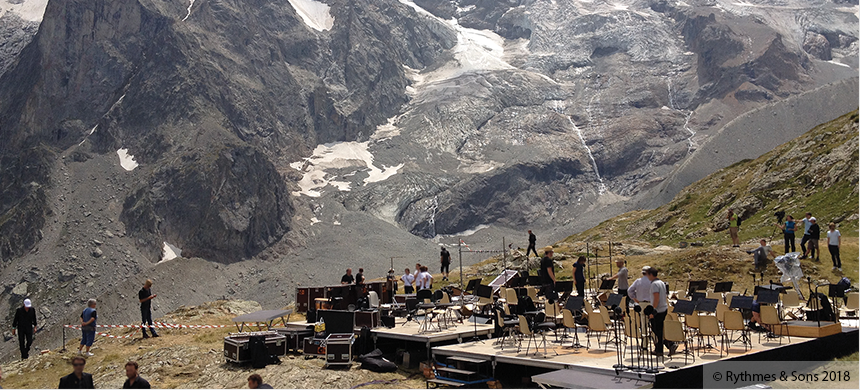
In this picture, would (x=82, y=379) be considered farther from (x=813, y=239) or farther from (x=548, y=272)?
(x=813, y=239)

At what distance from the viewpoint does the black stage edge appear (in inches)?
490

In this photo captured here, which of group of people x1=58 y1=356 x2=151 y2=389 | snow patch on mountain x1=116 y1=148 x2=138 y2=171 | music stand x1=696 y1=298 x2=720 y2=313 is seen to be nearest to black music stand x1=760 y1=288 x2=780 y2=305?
music stand x1=696 y1=298 x2=720 y2=313

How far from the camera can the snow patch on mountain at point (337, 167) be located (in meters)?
146

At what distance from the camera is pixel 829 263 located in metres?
27.0

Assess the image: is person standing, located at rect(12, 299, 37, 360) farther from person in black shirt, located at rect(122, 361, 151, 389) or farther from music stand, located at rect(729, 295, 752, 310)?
music stand, located at rect(729, 295, 752, 310)

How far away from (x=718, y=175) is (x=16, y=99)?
412 feet

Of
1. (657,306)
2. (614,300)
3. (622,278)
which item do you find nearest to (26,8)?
(622,278)

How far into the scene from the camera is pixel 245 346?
63.6 feet

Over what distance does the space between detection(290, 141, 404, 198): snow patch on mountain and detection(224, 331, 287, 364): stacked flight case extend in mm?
119233

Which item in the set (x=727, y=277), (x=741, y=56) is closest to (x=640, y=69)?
(x=741, y=56)

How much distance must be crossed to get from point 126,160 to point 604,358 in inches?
4759

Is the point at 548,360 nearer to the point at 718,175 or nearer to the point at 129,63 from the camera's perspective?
the point at 718,175

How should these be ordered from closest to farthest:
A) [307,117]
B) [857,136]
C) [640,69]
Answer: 1. [857,136]
2. [307,117]
3. [640,69]

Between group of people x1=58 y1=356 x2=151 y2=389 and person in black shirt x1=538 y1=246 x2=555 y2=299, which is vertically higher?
person in black shirt x1=538 y1=246 x2=555 y2=299
